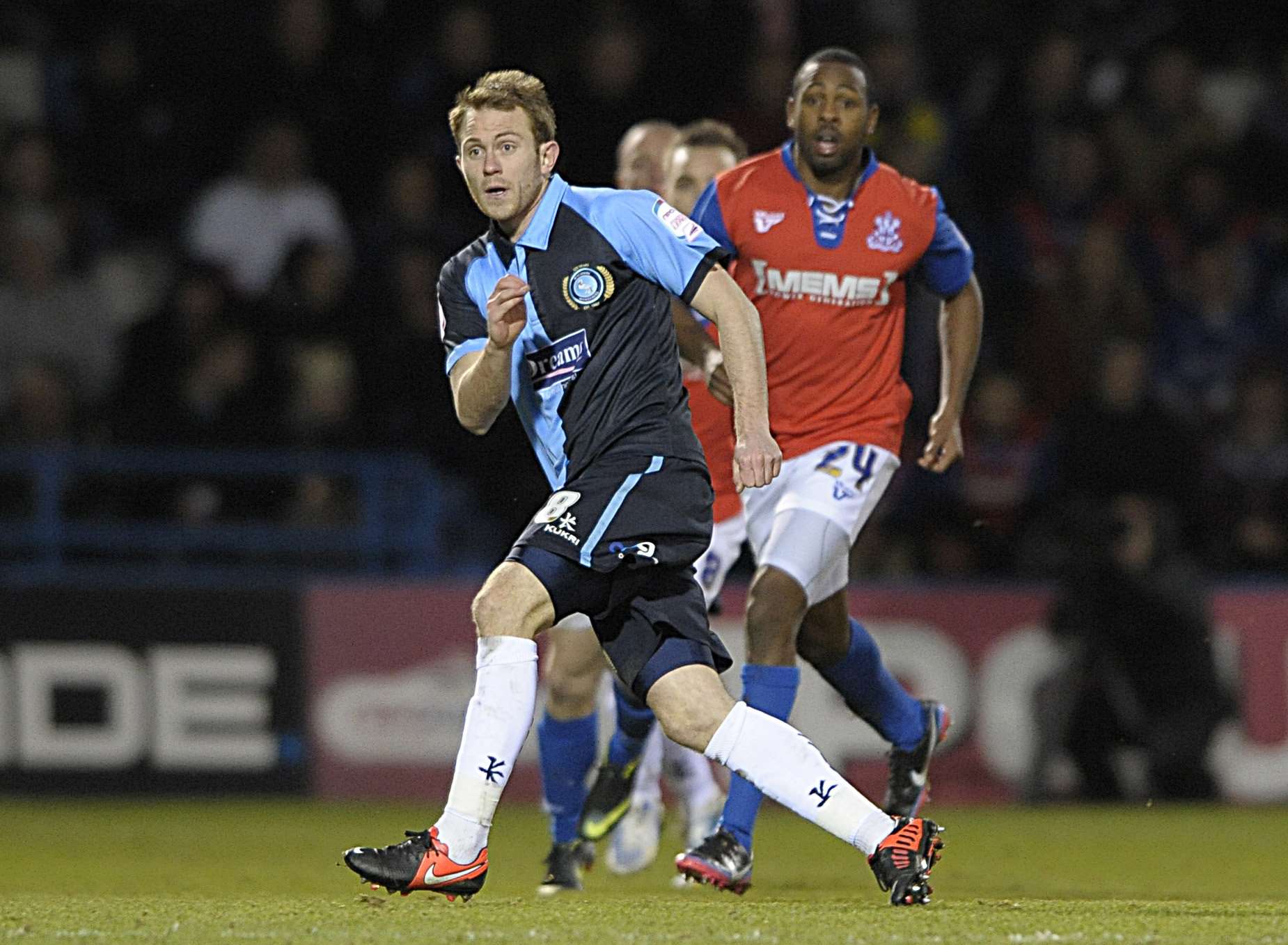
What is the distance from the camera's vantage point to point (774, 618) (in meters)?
6.86

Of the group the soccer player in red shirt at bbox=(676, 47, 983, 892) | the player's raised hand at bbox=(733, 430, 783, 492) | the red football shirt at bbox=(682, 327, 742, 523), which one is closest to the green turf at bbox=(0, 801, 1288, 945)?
the soccer player in red shirt at bbox=(676, 47, 983, 892)

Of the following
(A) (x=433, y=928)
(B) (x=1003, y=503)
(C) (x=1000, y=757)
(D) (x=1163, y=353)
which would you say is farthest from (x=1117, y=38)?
(A) (x=433, y=928)

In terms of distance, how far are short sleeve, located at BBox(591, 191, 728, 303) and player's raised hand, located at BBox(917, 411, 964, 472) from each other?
1913 mm

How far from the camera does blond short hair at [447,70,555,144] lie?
563 cm

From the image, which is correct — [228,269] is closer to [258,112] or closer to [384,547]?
[258,112]

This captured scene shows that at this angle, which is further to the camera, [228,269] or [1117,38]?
[1117,38]

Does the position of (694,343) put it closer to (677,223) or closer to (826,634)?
(826,634)

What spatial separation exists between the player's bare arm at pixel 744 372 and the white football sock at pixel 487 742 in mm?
728

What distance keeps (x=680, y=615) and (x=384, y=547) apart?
599cm

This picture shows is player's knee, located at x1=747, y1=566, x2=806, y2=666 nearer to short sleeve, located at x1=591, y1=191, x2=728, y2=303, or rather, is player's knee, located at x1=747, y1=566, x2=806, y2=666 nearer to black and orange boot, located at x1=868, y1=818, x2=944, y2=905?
black and orange boot, located at x1=868, y1=818, x2=944, y2=905

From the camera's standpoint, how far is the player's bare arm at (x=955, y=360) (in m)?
7.50

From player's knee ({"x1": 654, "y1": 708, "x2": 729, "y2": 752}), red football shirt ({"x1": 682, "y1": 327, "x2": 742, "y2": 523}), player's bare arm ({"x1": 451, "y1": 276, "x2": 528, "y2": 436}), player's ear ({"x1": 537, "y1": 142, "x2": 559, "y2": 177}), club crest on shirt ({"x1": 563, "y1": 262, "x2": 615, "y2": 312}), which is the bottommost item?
player's knee ({"x1": 654, "y1": 708, "x2": 729, "y2": 752})

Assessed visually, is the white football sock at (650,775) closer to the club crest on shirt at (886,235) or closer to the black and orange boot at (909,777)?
the black and orange boot at (909,777)

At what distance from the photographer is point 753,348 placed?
554cm
